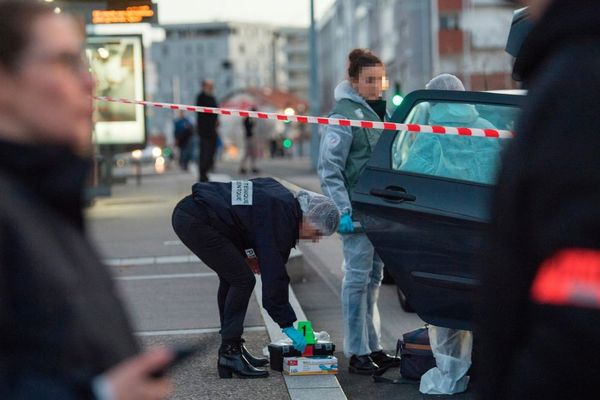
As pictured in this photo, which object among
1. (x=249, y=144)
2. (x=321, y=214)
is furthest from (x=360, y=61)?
(x=249, y=144)

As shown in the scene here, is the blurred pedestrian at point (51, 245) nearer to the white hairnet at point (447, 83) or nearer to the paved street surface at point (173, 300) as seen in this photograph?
the paved street surface at point (173, 300)

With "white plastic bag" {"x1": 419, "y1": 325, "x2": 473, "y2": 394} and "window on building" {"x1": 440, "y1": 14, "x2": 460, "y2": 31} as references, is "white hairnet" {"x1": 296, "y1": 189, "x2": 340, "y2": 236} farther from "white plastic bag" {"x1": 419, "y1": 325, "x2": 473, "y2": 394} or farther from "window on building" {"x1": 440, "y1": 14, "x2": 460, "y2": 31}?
"window on building" {"x1": 440, "y1": 14, "x2": 460, "y2": 31}

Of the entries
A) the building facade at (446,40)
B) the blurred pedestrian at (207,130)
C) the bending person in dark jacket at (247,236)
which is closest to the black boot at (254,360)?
the bending person in dark jacket at (247,236)

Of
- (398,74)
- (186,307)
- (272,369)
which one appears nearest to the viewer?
(272,369)

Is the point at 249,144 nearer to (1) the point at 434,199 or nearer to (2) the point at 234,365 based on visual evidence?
(2) the point at 234,365

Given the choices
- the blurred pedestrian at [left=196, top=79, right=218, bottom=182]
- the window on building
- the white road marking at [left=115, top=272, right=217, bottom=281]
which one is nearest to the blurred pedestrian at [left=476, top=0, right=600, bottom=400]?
the white road marking at [left=115, top=272, right=217, bottom=281]

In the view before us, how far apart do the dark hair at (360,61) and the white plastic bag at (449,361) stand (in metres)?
1.65

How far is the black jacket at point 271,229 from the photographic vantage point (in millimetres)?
6352

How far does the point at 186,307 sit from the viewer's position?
9.02 m

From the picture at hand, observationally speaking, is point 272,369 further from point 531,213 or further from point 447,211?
point 531,213

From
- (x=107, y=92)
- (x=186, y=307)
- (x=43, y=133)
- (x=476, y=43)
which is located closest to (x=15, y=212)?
(x=43, y=133)

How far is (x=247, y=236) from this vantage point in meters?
6.69

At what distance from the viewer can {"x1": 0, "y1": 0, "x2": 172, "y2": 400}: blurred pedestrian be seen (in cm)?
192

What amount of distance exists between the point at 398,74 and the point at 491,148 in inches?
2840
